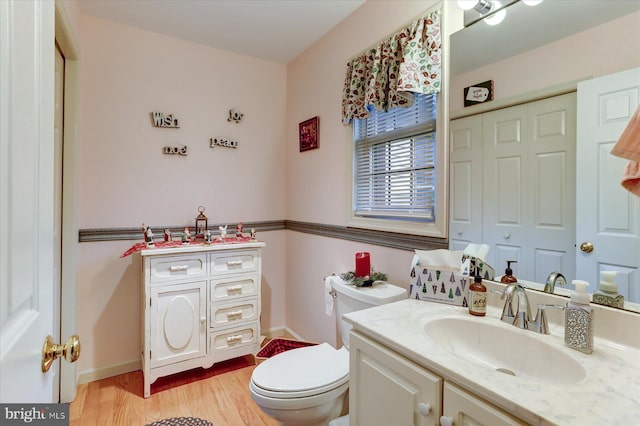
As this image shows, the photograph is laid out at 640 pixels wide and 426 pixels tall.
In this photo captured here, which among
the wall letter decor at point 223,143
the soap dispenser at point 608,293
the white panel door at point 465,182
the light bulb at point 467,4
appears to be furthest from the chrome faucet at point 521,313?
the wall letter decor at point 223,143

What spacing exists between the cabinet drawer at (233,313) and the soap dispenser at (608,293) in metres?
1.98

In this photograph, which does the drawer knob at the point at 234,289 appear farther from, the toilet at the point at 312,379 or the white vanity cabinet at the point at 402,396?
the white vanity cabinet at the point at 402,396

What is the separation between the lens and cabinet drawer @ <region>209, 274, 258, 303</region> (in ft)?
7.31

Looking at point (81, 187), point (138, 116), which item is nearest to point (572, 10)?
point (138, 116)

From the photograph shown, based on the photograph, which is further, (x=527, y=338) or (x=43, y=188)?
(x=527, y=338)

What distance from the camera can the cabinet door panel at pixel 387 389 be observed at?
34.4 inches

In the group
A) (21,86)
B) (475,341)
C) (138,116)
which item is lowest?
(475,341)

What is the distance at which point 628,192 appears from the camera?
963 mm

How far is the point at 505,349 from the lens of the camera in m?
1.08

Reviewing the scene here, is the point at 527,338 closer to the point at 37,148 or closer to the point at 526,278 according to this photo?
the point at 526,278

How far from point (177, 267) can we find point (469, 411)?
1863 mm

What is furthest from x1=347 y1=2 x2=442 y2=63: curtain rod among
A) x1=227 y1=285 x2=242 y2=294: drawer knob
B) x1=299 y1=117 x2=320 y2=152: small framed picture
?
x1=227 y1=285 x2=242 y2=294: drawer knob

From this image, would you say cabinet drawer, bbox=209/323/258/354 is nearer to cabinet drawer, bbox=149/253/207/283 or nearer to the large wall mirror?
cabinet drawer, bbox=149/253/207/283

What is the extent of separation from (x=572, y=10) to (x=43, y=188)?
166cm
